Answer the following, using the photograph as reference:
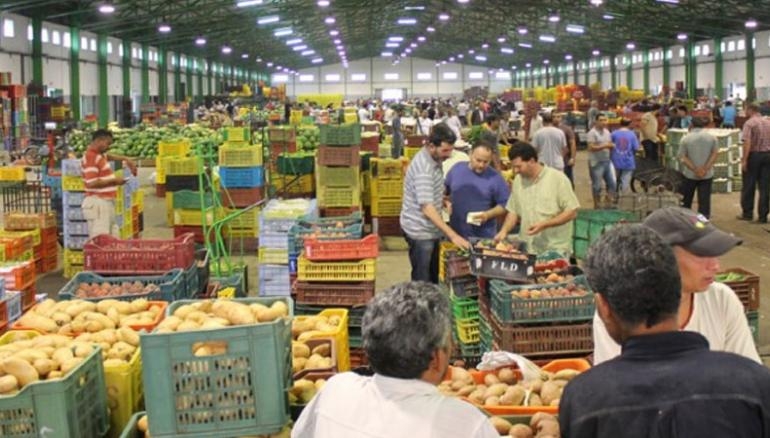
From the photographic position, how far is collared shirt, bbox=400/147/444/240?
7.35 meters

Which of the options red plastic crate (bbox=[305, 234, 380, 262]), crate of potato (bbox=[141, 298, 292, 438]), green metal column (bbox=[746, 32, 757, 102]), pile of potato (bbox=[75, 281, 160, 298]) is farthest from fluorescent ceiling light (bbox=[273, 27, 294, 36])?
crate of potato (bbox=[141, 298, 292, 438])

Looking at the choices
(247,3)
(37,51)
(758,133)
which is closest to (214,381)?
(758,133)

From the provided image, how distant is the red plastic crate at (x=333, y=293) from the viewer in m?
7.03

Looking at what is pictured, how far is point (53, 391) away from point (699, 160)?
37.0 ft

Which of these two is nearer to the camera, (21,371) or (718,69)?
(21,371)

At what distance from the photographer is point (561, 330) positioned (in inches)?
219

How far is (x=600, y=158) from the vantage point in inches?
587

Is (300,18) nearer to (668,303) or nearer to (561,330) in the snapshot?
(561,330)

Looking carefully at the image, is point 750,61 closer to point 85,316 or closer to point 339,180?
point 339,180

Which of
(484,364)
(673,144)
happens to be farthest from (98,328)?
(673,144)

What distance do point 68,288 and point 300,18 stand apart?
119 ft

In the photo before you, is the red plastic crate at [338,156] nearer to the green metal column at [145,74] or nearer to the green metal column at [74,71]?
the green metal column at [74,71]

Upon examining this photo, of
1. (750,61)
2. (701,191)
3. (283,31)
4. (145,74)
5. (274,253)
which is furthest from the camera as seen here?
(283,31)

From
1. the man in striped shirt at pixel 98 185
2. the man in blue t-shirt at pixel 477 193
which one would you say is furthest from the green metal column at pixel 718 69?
the man in blue t-shirt at pixel 477 193
